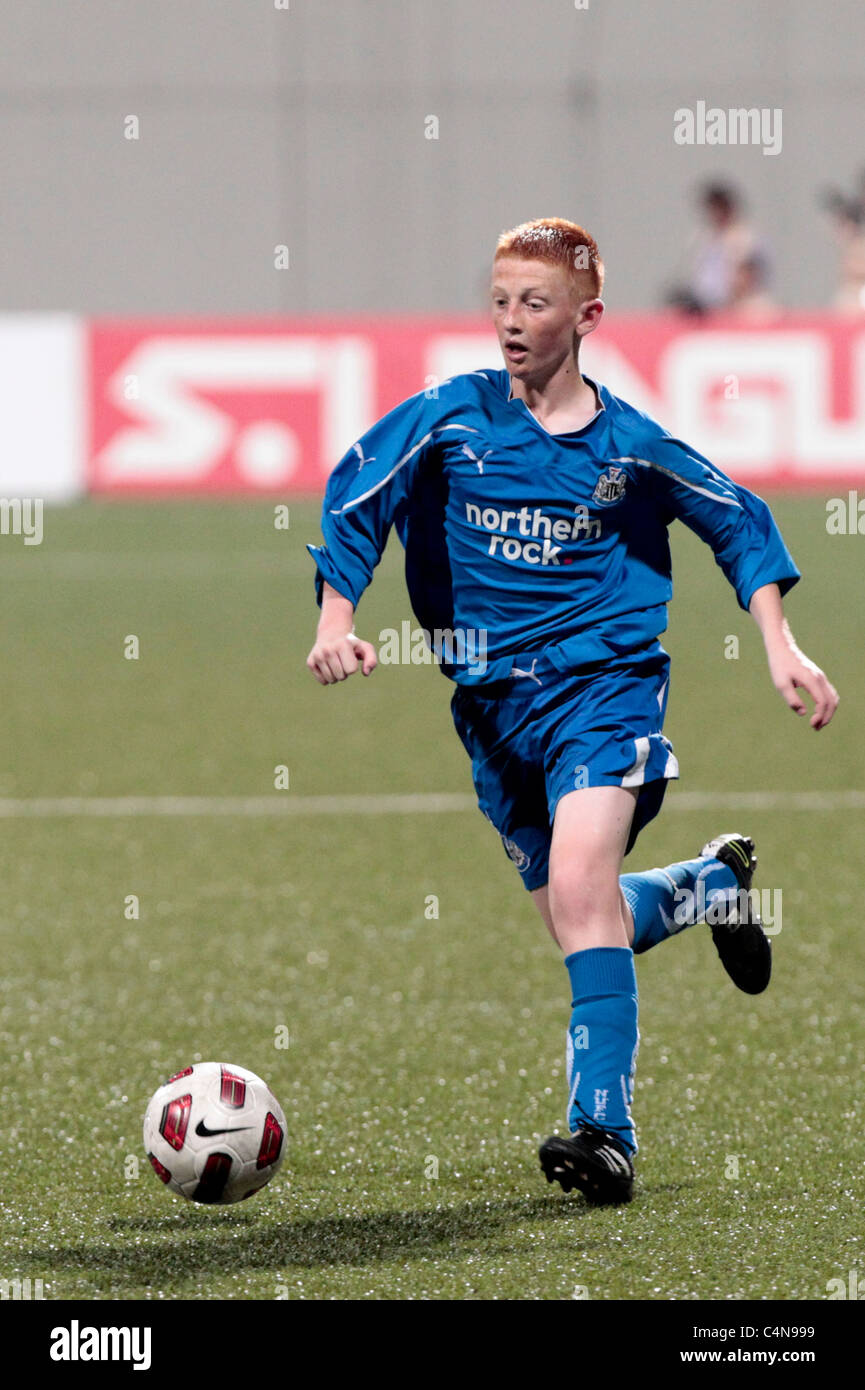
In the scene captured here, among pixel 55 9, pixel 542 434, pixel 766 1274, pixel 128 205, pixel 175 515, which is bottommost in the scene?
pixel 766 1274

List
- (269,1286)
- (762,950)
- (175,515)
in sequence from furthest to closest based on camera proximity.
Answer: (175,515), (762,950), (269,1286)

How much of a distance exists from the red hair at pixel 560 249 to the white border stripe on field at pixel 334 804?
382 centimetres

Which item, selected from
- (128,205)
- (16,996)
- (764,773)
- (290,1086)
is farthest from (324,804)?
(128,205)

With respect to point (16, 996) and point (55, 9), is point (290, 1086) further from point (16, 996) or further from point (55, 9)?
point (55, 9)

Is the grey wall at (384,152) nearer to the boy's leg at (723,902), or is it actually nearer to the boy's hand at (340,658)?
the boy's leg at (723,902)

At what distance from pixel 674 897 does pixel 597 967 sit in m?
0.56

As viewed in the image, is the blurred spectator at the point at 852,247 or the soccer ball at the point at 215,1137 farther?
the blurred spectator at the point at 852,247

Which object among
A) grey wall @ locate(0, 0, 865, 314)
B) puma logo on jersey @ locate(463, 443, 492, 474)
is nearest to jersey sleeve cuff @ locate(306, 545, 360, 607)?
puma logo on jersey @ locate(463, 443, 492, 474)

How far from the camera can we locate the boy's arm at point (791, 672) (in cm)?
381

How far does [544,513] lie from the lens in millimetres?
4086

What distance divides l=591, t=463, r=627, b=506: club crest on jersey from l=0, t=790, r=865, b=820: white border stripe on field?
369cm

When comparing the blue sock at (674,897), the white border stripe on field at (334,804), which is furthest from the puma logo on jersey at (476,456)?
the white border stripe on field at (334,804)

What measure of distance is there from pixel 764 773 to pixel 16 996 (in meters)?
3.70

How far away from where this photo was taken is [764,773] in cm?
838
